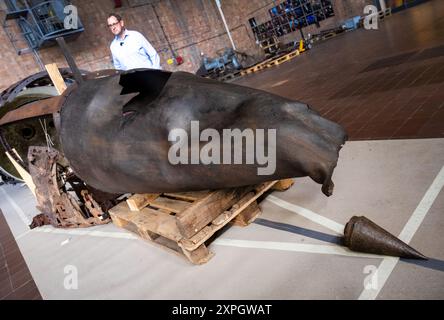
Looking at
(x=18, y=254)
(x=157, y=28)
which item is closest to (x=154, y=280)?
(x=18, y=254)

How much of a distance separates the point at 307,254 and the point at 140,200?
1.73 metres

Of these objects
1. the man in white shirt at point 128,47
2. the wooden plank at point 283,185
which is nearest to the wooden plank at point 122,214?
the wooden plank at point 283,185

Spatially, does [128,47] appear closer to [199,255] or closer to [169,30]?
[199,255]

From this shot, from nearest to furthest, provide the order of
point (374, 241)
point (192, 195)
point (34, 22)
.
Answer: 1. point (374, 241)
2. point (192, 195)
3. point (34, 22)

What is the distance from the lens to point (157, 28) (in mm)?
14664

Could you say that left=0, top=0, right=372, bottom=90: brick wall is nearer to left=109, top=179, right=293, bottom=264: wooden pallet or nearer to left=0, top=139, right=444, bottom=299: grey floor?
left=0, top=139, right=444, bottom=299: grey floor

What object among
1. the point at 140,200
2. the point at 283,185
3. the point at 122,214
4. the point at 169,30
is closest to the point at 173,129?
the point at 140,200

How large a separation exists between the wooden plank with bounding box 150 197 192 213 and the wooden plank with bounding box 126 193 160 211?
0.05 meters

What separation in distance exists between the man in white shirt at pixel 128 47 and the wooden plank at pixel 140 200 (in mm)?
1739

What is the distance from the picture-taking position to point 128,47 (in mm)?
3871

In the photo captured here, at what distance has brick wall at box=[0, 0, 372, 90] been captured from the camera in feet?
35.7

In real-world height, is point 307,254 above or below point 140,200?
below
